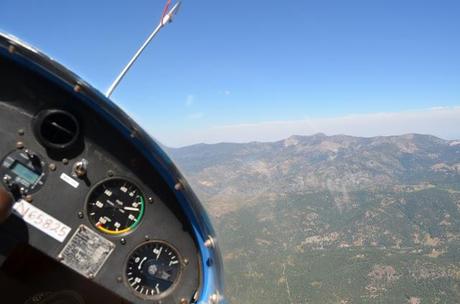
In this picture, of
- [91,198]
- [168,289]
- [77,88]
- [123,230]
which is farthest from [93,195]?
[168,289]

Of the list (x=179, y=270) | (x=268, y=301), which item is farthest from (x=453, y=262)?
(x=179, y=270)

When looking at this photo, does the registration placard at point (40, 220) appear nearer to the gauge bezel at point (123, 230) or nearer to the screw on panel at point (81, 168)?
the gauge bezel at point (123, 230)

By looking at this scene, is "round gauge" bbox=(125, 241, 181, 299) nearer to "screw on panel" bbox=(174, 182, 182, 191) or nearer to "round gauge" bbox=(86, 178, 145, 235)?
"round gauge" bbox=(86, 178, 145, 235)

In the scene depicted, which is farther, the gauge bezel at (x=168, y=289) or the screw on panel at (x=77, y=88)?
the gauge bezel at (x=168, y=289)

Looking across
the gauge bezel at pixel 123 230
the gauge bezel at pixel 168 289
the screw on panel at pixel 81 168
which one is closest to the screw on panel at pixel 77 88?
the screw on panel at pixel 81 168

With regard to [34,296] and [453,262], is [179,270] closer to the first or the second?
[34,296]

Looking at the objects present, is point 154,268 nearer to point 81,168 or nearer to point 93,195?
point 93,195
